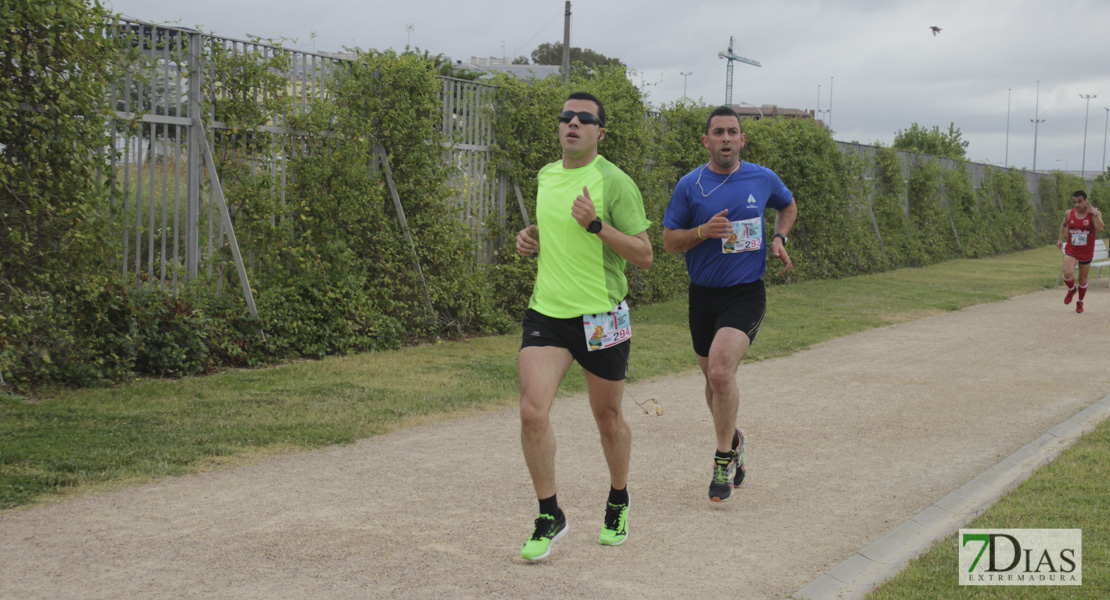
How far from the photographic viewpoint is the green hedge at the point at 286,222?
7730mm

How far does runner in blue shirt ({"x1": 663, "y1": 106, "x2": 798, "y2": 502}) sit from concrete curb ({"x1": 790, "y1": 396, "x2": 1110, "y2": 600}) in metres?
1.11

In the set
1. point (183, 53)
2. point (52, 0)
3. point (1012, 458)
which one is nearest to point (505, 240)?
point (183, 53)

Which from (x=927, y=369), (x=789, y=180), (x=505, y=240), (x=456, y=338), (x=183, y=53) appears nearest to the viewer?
(x=183, y=53)

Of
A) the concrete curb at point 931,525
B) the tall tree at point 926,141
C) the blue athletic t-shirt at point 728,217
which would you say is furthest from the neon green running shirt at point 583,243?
the tall tree at point 926,141

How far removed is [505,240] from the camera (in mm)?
13008

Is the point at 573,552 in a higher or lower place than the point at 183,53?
lower

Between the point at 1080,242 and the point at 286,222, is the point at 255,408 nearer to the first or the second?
the point at 286,222

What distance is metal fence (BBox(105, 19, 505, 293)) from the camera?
8758mm

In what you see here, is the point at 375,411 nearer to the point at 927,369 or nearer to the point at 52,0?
the point at 52,0

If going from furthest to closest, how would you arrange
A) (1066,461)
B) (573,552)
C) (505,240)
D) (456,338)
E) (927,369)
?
(505,240)
(456,338)
(927,369)
(1066,461)
(573,552)

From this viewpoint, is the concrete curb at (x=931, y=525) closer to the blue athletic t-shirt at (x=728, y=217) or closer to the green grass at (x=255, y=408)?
the blue athletic t-shirt at (x=728, y=217)

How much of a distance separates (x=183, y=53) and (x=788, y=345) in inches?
283

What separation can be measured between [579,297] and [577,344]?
0.22 metres

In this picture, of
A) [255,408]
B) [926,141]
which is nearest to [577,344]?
[255,408]
